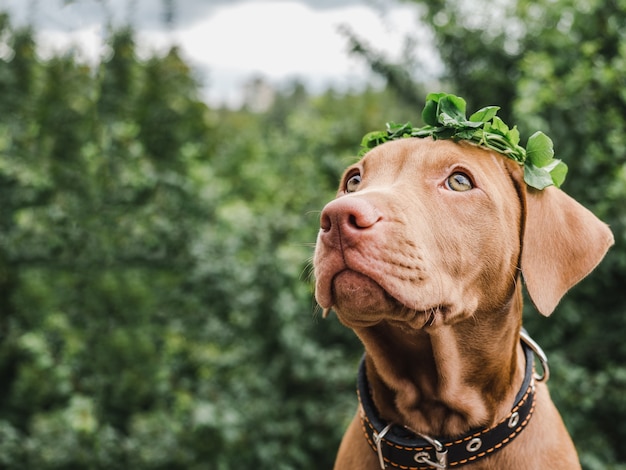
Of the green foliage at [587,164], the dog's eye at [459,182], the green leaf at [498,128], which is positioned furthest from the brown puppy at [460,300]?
the green foliage at [587,164]

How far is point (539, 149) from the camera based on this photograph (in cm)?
281

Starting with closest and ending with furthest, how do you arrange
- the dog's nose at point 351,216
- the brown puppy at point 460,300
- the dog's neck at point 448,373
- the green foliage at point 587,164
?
the dog's nose at point 351,216
the brown puppy at point 460,300
the dog's neck at point 448,373
the green foliage at point 587,164

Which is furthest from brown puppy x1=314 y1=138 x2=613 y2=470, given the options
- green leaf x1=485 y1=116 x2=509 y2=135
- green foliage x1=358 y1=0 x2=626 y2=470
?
green foliage x1=358 y1=0 x2=626 y2=470

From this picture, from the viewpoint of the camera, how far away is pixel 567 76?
5.21 m

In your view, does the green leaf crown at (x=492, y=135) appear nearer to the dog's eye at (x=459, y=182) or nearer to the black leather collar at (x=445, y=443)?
the dog's eye at (x=459, y=182)

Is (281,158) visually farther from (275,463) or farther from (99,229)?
(275,463)

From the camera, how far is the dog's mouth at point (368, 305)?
2.35 metres

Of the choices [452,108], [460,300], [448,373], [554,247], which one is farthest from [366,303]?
[452,108]

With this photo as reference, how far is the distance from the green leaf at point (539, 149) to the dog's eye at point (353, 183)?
0.76m

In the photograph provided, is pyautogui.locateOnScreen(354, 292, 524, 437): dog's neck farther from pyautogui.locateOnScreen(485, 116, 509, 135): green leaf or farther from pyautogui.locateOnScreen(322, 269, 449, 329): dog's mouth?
pyautogui.locateOnScreen(485, 116, 509, 135): green leaf

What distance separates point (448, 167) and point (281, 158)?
6558 mm

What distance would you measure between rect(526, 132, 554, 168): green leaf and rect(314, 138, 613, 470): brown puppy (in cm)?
9

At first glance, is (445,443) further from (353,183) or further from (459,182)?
(353,183)

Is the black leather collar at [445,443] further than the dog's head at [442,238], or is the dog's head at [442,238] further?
the black leather collar at [445,443]
